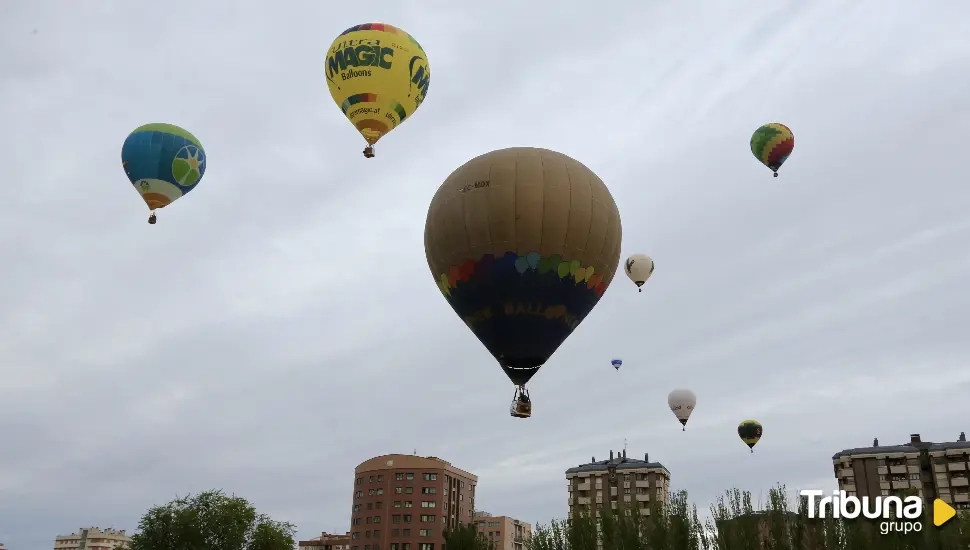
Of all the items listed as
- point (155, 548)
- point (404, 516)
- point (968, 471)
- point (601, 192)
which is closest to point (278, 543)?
point (155, 548)

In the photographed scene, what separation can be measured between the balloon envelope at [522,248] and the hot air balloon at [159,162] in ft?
63.9

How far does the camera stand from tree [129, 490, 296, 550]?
66.6 metres

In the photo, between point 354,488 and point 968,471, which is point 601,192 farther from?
point 354,488

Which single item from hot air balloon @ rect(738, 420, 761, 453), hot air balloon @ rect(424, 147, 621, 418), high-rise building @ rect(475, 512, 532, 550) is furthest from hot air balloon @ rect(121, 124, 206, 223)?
high-rise building @ rect(475, 512, 532, 550)

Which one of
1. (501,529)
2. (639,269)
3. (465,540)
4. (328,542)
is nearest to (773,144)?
(639,269)

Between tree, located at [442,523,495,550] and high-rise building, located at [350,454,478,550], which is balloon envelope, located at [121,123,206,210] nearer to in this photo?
tree, located at [442,523,495,550]

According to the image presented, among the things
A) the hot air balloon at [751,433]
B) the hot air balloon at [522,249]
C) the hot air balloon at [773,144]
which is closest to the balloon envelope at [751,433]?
the hot air balloon at [751,433]

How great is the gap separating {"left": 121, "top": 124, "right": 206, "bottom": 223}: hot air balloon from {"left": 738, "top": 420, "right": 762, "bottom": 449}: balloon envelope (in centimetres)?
6390

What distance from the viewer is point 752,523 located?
3522 centimetres

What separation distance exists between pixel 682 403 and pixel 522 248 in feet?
166

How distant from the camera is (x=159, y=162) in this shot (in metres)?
39.7

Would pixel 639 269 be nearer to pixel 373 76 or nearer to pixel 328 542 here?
pixel 373 76

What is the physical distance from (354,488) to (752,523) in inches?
4000

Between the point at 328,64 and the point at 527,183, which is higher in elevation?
the point at 328,64
